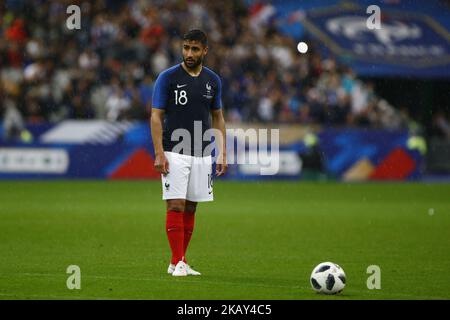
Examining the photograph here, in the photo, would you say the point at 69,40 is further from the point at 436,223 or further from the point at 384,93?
the point at 436,223

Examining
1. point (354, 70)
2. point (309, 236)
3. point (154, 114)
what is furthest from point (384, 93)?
point (154, 114)

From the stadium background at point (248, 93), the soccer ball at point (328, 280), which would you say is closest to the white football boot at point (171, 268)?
the soccer ball at point (328, 280)

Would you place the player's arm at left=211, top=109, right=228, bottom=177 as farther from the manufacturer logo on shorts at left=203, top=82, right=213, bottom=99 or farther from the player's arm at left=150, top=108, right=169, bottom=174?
the player's arm at left=150, top=108, right=169, bottom=174

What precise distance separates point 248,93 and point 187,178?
19.2 meters

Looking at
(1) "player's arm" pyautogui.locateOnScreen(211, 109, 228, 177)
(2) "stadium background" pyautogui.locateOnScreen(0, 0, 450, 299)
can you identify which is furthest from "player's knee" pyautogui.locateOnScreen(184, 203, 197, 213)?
(2) "stadium background" pyautogui.locateOnScreen(0, 0, 450, 299)

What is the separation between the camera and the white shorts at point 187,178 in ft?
34.1

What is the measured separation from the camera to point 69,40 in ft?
95.0

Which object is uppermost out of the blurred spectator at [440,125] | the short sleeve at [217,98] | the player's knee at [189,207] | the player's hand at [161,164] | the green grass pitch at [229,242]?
the short sleeve at [217,98]

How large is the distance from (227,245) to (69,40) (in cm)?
1668

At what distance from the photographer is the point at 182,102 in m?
10.5

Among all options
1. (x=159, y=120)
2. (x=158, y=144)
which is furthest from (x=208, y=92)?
(x=158, y=144)

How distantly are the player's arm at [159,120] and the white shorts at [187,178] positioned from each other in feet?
0.30

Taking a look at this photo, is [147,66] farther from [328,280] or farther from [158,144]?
[328,280]

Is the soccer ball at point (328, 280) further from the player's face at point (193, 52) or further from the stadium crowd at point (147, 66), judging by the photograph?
the stadium crowd at point (147, 66)
